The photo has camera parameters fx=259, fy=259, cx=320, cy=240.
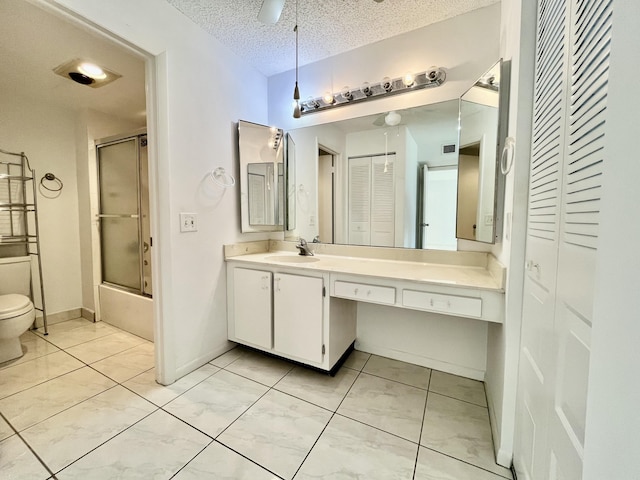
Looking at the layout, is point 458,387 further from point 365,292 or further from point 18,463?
point 18,463

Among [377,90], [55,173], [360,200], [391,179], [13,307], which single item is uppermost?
[377,90]

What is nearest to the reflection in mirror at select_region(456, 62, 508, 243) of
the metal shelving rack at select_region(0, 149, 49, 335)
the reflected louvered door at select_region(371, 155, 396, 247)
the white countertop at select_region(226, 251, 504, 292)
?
the white countertop at select_region(226, 251, 504, 292)

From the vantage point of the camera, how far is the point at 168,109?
166cm

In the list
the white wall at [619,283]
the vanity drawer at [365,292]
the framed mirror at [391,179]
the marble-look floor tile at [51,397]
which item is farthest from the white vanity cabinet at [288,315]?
the white wall at [619,283]

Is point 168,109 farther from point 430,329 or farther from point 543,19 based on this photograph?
point 430,329

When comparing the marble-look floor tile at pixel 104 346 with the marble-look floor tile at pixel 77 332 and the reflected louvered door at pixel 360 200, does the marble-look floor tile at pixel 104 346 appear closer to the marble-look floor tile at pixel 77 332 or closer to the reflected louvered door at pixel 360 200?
the marble-look floor tile at pixel 77 332

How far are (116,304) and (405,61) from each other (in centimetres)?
346

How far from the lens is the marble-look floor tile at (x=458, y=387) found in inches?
63.8

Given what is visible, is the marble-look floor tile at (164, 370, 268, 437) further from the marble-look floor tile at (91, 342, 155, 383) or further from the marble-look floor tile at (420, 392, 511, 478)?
the marble-look floor tile at (420, 392, 511, 478)

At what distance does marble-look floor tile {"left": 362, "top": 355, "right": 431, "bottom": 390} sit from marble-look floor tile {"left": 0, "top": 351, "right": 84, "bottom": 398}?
2205mm

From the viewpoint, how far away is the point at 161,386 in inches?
67.8

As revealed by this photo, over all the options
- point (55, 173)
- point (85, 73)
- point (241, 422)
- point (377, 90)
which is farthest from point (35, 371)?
point (377, 90)

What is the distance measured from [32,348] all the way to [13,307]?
1.48ft

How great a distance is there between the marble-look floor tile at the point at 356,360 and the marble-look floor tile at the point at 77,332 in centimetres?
234
